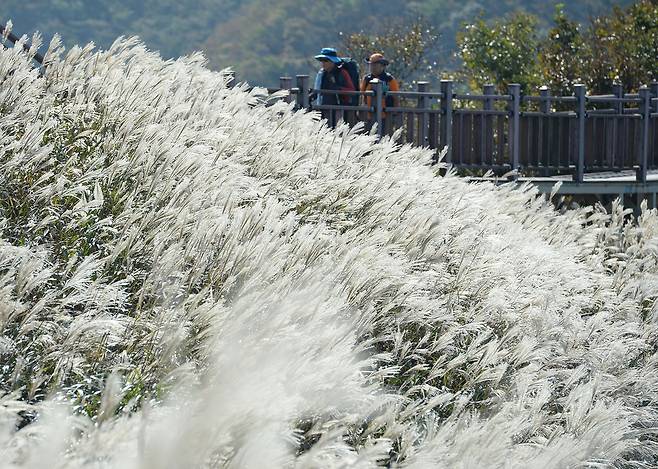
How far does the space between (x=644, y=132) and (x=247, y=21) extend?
94062 millimetres

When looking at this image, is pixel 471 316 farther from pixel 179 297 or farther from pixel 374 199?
pixel 179 297

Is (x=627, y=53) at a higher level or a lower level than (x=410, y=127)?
higher

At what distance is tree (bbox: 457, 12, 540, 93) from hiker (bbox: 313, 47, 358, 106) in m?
16.4

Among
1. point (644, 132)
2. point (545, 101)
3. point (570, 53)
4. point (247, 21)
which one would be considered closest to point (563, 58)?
point (570, 53)

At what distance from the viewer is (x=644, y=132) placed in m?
15.0

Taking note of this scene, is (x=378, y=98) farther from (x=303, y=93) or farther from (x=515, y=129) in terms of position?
(x=515, y=129)

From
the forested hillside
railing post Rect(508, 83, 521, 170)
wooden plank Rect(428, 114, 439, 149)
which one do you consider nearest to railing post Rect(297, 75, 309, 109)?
wooden plank Rect(428, 114, 439, 149)

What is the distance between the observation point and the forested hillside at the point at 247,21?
97938 millimetres

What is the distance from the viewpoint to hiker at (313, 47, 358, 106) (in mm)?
13992

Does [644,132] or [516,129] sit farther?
[644,132]

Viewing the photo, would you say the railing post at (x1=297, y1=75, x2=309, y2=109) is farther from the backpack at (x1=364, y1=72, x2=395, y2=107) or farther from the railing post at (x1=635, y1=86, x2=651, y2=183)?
the railing post at (x1=635, y1=86, x2=651, y2=183)

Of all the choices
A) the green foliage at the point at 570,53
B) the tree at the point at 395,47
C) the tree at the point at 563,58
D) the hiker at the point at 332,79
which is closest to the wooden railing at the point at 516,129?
the hiker at the point at 332,79

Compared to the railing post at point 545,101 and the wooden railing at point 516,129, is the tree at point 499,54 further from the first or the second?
the railing post at point 545,101

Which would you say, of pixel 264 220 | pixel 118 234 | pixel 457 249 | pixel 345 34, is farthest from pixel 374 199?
pixel 345 34
